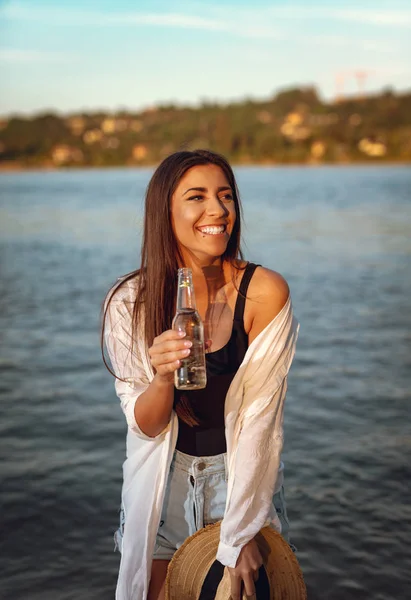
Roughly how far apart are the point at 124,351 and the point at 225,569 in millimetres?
930

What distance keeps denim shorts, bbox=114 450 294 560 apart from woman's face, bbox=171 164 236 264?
844mm

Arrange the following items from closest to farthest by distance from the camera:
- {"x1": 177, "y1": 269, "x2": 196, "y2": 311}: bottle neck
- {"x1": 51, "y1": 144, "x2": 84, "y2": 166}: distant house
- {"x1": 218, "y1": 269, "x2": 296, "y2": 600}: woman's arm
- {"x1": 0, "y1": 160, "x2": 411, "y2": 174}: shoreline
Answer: {"x1": 177, "y1": 269, "x2": 196, "y2": 311}: bottle neck < {"x1": 218, "y1": 269, "x2": 296, "y2": 600}: woman's arm < {"x1": 0, "y1": 160, "x2": 411, "y2": 174}: shoreline < {"x1": 51, "y1": 144, "x2": 84, "y2": 166}: distant house

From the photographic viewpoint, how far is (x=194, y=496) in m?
Result: 3.31

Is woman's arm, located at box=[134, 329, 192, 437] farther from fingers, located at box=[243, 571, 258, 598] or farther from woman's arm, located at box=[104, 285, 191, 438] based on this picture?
fingers, located at box=[243, 571, 258, 598]

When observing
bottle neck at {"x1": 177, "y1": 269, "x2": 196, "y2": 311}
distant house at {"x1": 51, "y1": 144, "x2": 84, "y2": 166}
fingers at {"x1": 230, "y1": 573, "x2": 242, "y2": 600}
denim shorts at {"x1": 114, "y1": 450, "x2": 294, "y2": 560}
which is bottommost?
distant house at {"x1": 51, "y1": 144, "x2": 84, "y2": 166}

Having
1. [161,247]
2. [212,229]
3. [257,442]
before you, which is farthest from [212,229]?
[257,442]

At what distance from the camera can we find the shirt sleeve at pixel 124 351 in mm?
3273

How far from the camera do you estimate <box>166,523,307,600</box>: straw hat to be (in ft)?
10.2

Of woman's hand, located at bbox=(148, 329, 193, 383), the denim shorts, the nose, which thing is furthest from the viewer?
the denim shorts

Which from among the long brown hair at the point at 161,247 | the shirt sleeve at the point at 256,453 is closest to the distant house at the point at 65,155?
the long brown hair at the point at 161,247

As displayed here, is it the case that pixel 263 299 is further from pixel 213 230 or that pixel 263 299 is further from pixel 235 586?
pixel 235 586

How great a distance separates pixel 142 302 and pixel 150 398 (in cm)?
45

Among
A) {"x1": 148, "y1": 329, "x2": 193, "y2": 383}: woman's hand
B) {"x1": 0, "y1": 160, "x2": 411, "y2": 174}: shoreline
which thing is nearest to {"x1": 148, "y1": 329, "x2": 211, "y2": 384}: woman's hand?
{"x1": 148, "y1": 329, "x2": 193, "y2": 383}: woman's hand

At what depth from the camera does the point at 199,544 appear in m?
3.13
